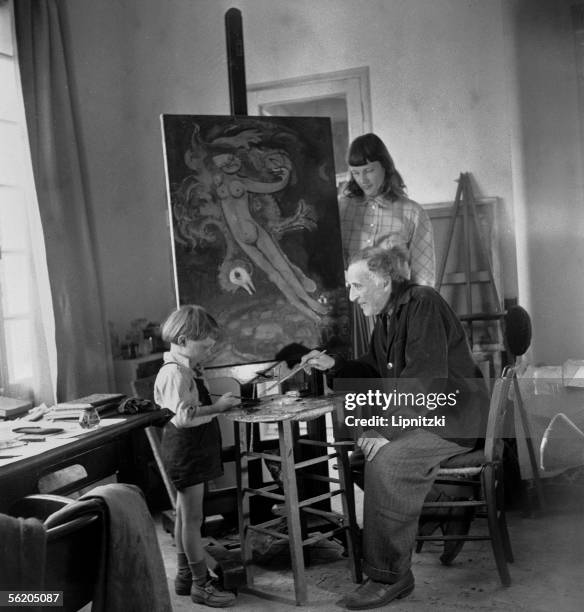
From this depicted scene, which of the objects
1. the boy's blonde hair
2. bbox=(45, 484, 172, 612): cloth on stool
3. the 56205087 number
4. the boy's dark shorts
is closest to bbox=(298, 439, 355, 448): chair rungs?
the boy's dark shorts

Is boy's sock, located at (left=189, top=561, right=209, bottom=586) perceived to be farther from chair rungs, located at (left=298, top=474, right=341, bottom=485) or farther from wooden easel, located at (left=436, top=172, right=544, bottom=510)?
wooden easel, located at (left=436, top=172, right=544, bottom=510)

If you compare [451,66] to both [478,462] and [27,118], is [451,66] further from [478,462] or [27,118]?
[27,118]

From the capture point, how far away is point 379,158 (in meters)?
2.07

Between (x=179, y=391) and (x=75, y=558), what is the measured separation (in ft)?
3.35

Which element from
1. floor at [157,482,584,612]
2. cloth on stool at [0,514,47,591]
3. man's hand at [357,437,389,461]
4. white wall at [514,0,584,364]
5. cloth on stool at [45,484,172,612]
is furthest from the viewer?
man's hand at [357,437,389,461]

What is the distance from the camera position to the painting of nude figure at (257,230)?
2307 millimetres

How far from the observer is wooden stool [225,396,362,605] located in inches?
82.6

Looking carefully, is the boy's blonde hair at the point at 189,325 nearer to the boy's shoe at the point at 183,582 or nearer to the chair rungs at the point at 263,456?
the chair rungs at the point at 263,456

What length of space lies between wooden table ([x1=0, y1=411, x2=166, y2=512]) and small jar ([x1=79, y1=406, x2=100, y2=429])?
0.02 meters

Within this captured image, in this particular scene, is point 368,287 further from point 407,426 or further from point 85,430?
point 85,430

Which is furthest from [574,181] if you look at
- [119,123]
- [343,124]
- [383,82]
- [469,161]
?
[119,123]

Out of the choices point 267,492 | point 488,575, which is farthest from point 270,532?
point 488,575

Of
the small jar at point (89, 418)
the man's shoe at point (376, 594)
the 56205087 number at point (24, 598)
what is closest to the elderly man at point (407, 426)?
the man's shoe at point (376, 594)

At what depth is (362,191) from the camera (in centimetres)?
232
